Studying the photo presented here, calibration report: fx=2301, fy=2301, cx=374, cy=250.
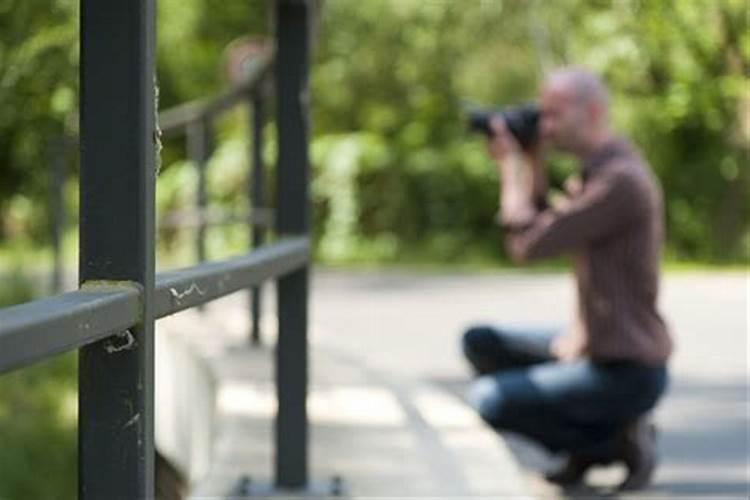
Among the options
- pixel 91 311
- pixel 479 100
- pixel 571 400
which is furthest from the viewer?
pixel 479 100

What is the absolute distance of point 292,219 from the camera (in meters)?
5.77

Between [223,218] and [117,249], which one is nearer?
[117,249]

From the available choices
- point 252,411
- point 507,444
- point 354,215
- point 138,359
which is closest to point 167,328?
point 507,444

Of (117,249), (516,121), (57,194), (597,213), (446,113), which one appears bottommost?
(446,113)

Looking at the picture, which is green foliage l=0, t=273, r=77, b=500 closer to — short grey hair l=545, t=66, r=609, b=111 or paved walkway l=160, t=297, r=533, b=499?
paved walkway l=160, t=297, r=533, b=499

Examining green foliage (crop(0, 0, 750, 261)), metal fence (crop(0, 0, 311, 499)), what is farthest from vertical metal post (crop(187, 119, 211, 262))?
green foliage (crop(0, 0, 750, 261))

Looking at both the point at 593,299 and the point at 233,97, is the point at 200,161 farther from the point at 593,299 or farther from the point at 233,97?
the point at 593,299

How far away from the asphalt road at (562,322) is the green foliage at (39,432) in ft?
4.21

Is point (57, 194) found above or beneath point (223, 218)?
beneath

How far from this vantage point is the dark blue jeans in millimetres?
6609

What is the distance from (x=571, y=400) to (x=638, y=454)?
12.0 inches

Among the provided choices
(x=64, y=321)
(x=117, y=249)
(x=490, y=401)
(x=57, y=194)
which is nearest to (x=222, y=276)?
(x=117, y=249)

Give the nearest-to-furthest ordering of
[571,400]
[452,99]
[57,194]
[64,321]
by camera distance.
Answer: [64,321], [571,400], [57,194], [452,99]

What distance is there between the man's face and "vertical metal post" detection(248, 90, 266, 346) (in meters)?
2.90
